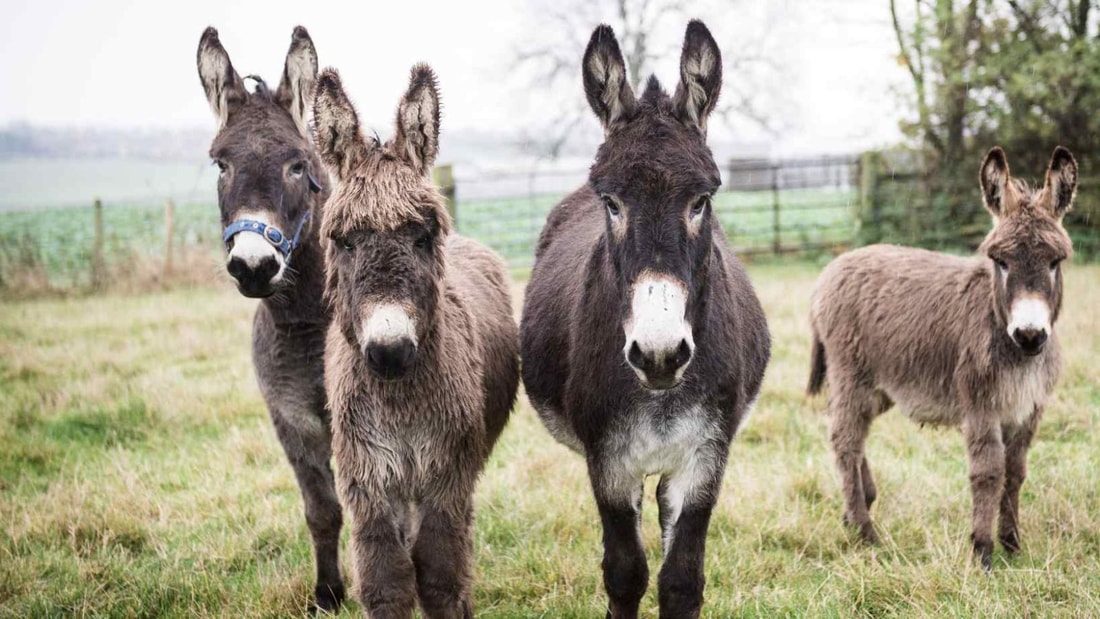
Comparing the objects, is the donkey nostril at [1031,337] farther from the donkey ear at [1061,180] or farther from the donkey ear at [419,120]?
the donkey ear at [419,120]

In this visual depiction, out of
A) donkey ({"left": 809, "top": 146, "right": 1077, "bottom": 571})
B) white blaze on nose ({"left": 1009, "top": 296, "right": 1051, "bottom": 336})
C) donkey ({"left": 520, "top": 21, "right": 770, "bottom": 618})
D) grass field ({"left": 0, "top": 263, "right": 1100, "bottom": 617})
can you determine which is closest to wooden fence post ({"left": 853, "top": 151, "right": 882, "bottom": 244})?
grass field ({"left": 0, "top": 263, "right": 1100, "bottom": 617})

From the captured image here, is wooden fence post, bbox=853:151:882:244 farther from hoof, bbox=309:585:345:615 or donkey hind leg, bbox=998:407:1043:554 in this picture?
hoof, bbox=309:585:345:615

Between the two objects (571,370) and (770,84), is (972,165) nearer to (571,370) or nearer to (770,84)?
(770,84)

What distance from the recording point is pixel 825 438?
5.89 meters

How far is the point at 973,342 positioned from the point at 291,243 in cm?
360

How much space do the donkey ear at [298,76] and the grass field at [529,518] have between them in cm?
231

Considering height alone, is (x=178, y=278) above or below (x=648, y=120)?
below

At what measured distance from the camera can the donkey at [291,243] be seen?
3.71m

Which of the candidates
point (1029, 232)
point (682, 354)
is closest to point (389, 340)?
point (682, 354)

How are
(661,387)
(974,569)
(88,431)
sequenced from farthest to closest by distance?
1. (88,431)
2. (974,569)
3. (661,387)

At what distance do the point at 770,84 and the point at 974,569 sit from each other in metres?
22.8

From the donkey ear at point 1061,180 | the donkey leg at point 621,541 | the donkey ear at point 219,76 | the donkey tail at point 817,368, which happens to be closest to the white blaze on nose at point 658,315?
the donkey leg at point 621,541

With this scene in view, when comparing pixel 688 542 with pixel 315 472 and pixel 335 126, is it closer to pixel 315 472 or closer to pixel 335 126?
pixel 315 472

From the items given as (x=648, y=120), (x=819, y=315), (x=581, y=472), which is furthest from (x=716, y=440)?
(x=819, y=315)
